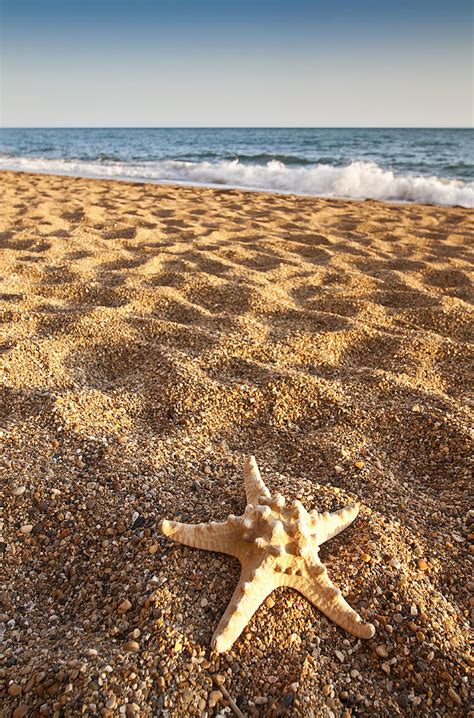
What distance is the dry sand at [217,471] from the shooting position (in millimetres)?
1290

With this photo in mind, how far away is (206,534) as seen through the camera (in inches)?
60.8

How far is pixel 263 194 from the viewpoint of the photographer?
1021cm

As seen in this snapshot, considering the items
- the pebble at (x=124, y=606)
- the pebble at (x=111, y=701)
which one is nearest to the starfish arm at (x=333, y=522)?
the pebble at (x=124, y=606)

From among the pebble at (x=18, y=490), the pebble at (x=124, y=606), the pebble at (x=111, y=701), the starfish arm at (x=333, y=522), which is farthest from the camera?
the pebble at (x=18, y=490)

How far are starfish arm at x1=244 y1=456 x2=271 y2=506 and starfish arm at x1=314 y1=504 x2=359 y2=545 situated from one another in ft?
0.66

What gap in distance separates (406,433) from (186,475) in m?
1.07

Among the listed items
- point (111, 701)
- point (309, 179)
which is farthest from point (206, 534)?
point (309, 179)

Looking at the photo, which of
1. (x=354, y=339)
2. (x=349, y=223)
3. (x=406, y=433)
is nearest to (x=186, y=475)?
(x=406, y=433)

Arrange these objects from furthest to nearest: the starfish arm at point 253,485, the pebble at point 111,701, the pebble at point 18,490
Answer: the pebble at point 18,490
the starfish arm at point 253,485
the pebble at point 111,701

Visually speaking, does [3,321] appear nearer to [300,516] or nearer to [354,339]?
[354,339]

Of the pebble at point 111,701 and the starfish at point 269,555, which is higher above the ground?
the starfish at point 269,555

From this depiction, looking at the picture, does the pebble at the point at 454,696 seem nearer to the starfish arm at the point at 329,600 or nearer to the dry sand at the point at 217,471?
the dry sand at the point at 217,471

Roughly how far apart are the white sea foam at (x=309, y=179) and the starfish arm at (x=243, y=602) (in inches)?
377

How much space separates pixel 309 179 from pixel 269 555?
455 inches
